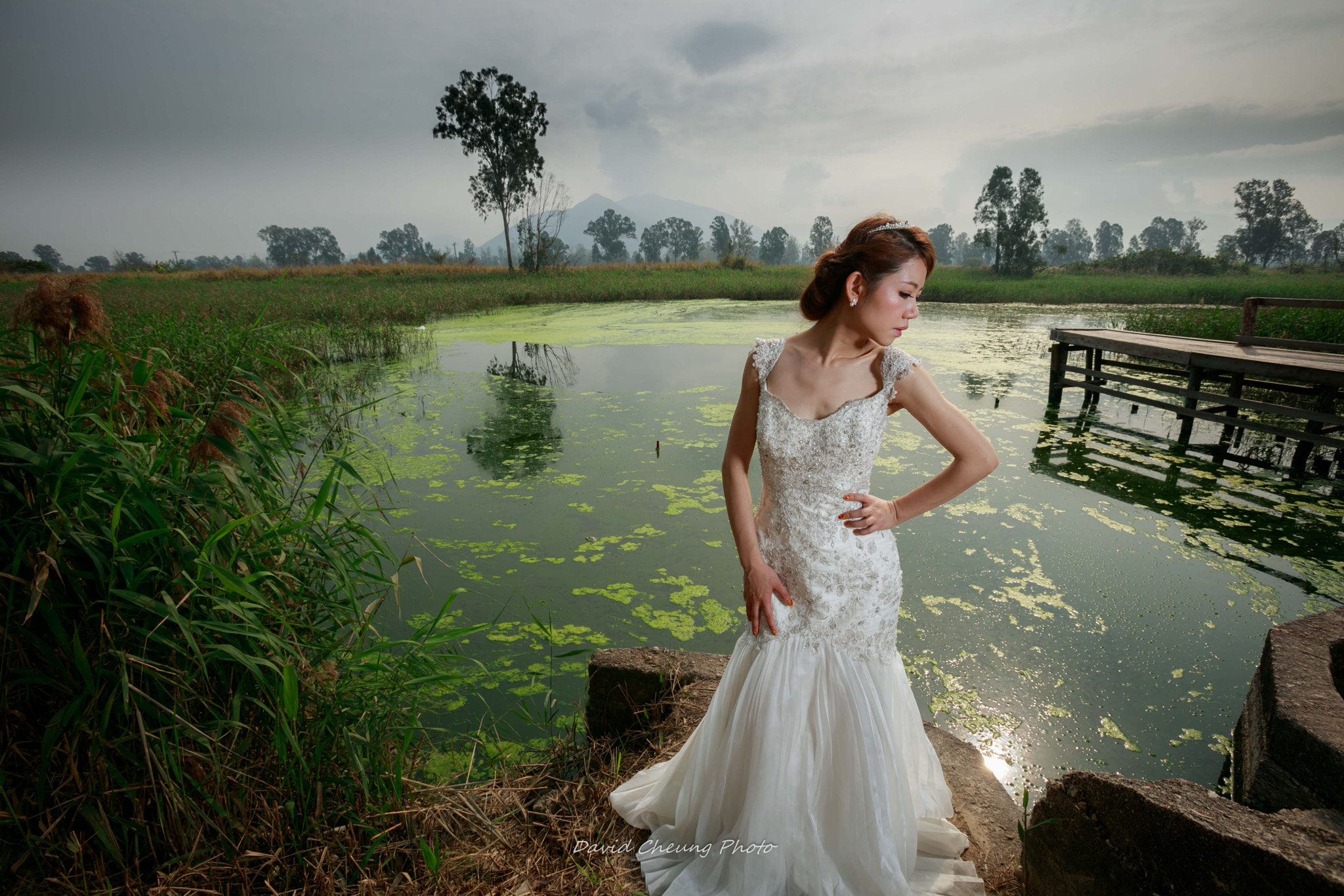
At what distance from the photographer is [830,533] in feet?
4.13

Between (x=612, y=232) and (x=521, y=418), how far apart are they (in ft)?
203

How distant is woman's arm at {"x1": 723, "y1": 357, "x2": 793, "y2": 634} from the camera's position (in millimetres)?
1241

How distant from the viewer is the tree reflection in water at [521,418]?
411 centimetres

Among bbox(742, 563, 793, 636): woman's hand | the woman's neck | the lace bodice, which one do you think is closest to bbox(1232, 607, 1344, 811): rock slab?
the lace bodice

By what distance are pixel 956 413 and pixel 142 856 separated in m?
1.87

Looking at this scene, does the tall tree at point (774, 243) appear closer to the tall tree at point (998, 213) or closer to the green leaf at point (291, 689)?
the tall tree at point (998, 213)

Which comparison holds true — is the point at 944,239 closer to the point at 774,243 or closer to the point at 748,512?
the point at 774,243

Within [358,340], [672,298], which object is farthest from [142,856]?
[672,298]

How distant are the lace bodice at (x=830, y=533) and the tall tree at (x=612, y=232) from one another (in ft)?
206

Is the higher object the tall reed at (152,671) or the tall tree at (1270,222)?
the tall tree at (1270,222)

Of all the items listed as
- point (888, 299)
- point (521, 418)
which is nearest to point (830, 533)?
point (888, 299)

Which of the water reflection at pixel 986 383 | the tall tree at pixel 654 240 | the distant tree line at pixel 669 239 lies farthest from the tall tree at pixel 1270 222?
the tall tree at pixel 654 240

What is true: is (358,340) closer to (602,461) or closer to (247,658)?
(602,461)

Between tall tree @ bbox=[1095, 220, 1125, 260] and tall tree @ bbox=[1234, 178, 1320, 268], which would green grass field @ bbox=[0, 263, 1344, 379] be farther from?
tall tree @ bbox=[1095, 220, 1125, 260]
